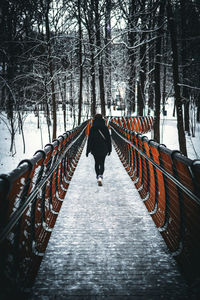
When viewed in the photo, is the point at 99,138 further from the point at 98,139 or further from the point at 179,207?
the point at 179,207

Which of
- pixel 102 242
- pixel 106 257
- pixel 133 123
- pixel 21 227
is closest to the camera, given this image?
pixel 21 227

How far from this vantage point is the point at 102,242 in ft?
10.6

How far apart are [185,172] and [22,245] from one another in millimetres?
1872

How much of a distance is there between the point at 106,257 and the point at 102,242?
0.37 m

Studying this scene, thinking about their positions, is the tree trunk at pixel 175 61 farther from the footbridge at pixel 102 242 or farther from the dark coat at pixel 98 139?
the footbridge at pixel 102 242

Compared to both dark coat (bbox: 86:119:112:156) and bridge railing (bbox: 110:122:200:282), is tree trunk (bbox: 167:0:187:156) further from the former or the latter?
bridge railing (bbox: 110:122:200:282)

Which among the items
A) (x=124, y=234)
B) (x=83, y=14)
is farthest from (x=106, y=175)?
(x=83, y=14)

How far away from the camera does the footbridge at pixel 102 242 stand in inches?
77.7

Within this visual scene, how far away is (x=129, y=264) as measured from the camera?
8.98 feet

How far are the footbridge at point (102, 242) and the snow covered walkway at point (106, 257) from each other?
0.01 m

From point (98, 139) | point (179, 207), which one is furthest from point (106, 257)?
point (98, 139)

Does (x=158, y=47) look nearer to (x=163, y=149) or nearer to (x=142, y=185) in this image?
(x=142, y=185)

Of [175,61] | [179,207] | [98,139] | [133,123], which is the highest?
[175,61]

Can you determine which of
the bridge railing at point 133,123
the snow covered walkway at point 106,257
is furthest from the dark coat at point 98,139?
the bridge railing at point 133,123
